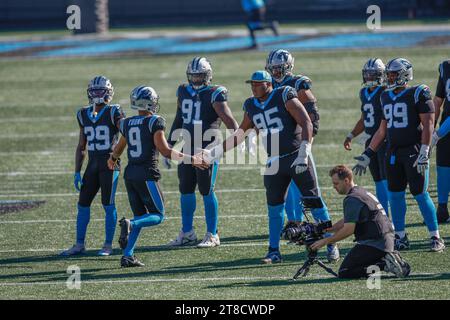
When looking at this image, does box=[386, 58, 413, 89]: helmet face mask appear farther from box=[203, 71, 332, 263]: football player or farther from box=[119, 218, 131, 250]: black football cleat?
box=[119, 218, 131, 250]: black football cleat

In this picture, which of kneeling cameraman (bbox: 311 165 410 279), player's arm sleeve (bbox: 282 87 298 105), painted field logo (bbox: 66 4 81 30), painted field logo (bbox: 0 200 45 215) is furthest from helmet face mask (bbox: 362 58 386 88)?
painted field logo (bbox: 66 4 81 30)

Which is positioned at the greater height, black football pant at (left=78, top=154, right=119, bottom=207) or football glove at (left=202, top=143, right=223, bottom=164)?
football glove at (left=202, top=143, right=223, bottom=164)

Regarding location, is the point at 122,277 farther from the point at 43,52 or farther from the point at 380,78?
the point at 43,52

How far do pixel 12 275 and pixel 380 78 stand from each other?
4.35m

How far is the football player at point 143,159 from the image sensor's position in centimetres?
954

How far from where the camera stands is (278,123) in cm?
950

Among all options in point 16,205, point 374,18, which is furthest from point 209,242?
point 374,18

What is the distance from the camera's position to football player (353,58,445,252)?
9586mm

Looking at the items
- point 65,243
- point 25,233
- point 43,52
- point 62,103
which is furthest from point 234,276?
point 43,52

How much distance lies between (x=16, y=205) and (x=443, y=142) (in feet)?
18.1

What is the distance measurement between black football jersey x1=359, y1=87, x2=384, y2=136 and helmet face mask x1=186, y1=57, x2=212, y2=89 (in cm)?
171

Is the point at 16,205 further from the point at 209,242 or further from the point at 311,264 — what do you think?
the point at 311,264

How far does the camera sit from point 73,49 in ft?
98.7

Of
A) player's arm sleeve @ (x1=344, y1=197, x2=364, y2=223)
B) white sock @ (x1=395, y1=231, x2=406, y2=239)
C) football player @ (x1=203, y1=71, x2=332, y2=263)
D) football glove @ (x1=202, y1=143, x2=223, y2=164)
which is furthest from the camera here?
football glove @ (x1=202, y1=143, x2=223, y2=164)
